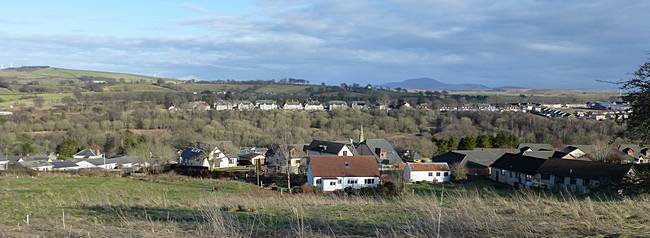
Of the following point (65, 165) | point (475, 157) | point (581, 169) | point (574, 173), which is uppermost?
point (581, 169)

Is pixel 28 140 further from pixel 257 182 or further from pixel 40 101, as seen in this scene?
pixel 257 182

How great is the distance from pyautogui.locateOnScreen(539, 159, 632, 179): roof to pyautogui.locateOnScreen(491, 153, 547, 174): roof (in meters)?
0.66

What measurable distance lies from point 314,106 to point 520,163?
210 feet

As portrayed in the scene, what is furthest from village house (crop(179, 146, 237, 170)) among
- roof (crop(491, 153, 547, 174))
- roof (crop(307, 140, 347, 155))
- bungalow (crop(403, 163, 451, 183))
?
roof (crop(491, 153, 547, 174))

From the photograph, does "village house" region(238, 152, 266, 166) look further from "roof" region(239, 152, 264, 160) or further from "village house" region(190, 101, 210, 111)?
"village house" region(190, 101, 210, 111)

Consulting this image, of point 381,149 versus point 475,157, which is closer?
point 475,157

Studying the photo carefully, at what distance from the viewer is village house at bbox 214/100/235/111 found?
9406 centimetres

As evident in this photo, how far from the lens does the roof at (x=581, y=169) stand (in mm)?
33031

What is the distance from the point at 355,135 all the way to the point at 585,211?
6935cm

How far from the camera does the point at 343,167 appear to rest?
39.2m

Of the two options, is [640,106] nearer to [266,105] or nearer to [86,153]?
[86,153]

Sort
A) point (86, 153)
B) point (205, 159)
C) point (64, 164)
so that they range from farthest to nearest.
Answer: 1. point (86, 153)
2. point (205, 159)
3. point (64, 164)

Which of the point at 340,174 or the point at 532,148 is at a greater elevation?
the point at 532,148

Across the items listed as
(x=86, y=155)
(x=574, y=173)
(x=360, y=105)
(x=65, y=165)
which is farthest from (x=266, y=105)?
(x=574, y=173)
